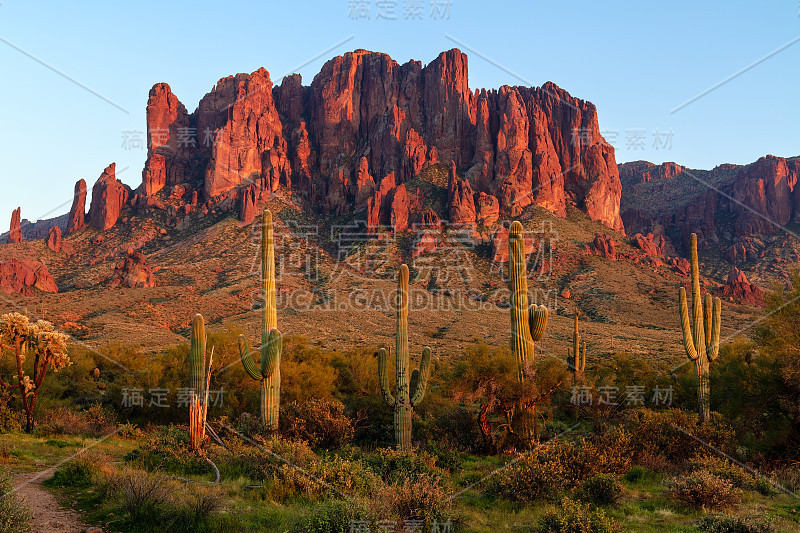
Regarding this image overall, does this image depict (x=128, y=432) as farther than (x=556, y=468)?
Yes

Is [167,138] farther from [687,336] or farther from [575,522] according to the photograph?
[575,522]

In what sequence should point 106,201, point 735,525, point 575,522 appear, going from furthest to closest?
point 106,201 < point 735,525 < point 575,522

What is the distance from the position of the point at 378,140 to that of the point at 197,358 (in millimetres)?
95356

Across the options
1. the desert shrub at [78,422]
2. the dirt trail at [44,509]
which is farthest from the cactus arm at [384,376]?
the desert shrub at [78,422]

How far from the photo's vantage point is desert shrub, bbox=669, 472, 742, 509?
9.22 meters

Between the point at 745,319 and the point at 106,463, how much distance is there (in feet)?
192

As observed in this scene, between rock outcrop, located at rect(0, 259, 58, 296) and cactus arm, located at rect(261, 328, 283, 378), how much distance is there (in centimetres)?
6183

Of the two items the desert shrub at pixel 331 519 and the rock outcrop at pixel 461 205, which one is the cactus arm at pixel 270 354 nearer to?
the desert shrub at pixel 331 519

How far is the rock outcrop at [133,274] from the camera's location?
199ft

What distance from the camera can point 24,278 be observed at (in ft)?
204

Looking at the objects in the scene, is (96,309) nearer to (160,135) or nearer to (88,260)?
(88,260)

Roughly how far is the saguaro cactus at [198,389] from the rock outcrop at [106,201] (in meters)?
88.7

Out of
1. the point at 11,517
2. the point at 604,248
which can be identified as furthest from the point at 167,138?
the point at 11,517

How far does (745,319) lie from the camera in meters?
50.8
